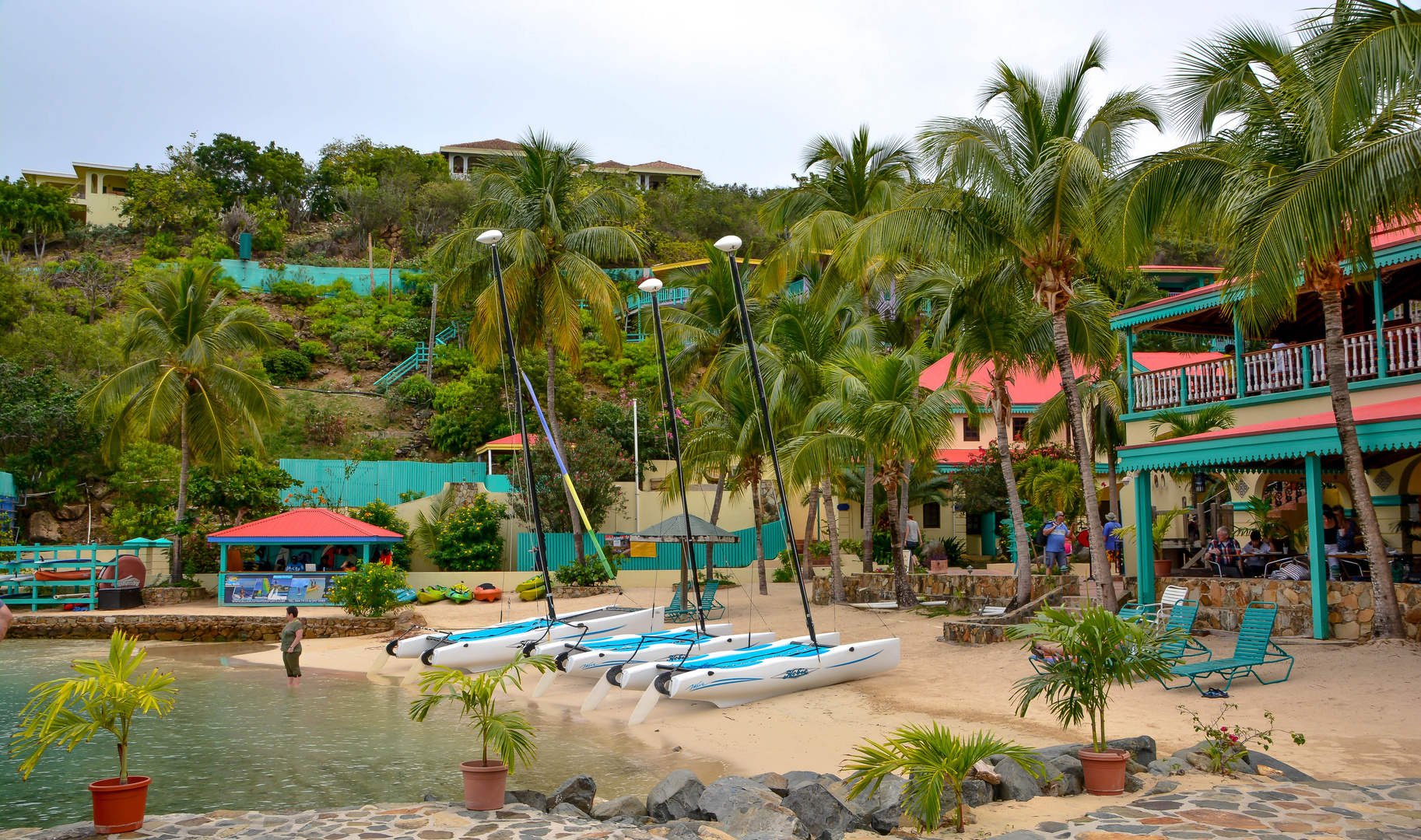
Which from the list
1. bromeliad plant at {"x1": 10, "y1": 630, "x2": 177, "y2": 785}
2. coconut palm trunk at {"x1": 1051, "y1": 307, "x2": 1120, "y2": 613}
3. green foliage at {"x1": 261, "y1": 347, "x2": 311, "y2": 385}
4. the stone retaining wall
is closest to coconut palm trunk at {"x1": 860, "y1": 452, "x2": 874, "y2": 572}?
coconut palm trunk at {"x1": 1051, "y1": 307, "x2": 1120, "y2": 613}

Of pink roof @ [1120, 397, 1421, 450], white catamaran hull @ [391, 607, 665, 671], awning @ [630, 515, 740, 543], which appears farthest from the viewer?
awning @ [630, 515, 740, 543]

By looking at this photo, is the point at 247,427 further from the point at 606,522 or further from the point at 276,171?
the point at 276,171

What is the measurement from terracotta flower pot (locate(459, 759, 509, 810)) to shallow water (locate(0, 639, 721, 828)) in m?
2.01

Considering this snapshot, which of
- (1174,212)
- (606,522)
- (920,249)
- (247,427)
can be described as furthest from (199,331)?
(1174,212)

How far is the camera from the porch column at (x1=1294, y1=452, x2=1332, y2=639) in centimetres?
1325

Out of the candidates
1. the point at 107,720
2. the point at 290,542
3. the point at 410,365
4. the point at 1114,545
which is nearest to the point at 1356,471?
the point at 1114,545

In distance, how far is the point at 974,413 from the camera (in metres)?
19.9

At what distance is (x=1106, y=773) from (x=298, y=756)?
886 cm

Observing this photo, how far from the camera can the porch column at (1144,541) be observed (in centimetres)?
1628

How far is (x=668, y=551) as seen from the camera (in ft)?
97.8

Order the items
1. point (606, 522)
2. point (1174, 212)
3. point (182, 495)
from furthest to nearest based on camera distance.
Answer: point (606, 522) < point (182, 495) < point (1174, 212)

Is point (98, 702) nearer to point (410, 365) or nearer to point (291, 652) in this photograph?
point (291, 652)

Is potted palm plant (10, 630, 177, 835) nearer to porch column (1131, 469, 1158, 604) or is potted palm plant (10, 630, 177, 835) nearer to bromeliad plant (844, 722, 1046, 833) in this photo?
bromeliad plant (844, 722, 1046, 833)

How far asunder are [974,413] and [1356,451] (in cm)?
789
